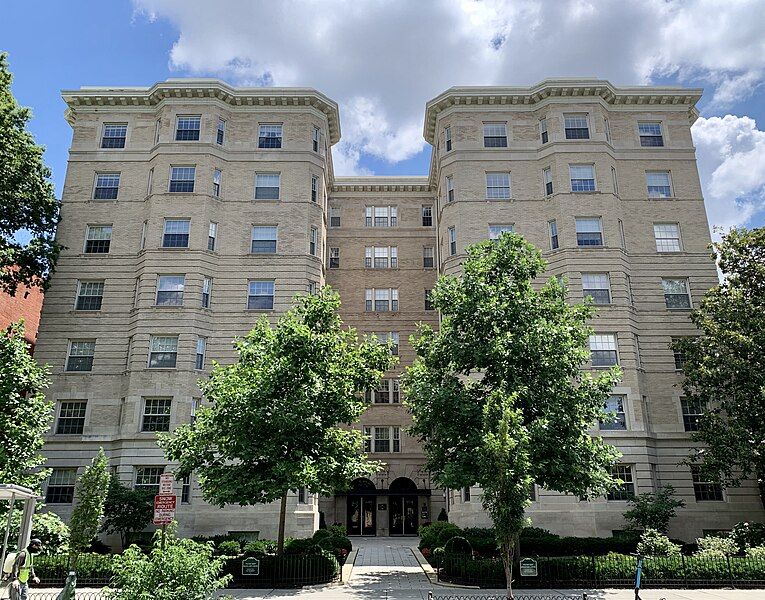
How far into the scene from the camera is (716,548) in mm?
23656

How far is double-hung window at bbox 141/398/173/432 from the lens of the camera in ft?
102

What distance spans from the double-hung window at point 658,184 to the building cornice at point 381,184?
16.7 meters

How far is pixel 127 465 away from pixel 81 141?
65.5 feet

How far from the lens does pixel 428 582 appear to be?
2158cm

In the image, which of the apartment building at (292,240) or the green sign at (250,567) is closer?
the green sign at (250,567)

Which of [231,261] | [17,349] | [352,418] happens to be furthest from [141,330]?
[352,418]

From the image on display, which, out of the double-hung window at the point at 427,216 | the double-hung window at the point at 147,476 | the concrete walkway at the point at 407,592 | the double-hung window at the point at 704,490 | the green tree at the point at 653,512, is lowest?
the concrete walkway at the point at 407,592

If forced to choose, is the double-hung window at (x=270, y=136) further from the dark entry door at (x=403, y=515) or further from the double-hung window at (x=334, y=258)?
the dark entry door at (x=403, y=515)

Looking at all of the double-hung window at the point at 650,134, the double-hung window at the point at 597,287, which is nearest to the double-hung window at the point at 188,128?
the double-hung window at the point at 597,287

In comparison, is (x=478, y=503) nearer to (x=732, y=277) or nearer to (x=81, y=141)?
(x=732, y=277)

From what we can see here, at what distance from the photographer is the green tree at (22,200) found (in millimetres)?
28656

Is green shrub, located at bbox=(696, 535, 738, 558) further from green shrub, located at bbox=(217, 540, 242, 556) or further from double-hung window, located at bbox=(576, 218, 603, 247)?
green shrub, located at bbox=(217, 540, 242, 556)

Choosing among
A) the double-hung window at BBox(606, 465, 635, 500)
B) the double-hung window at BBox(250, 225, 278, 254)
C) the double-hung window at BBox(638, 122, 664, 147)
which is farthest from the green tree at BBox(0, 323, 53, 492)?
the double-hung window at BBox(638, 122, 664, 147)

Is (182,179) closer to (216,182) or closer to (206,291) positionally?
(216,182)
